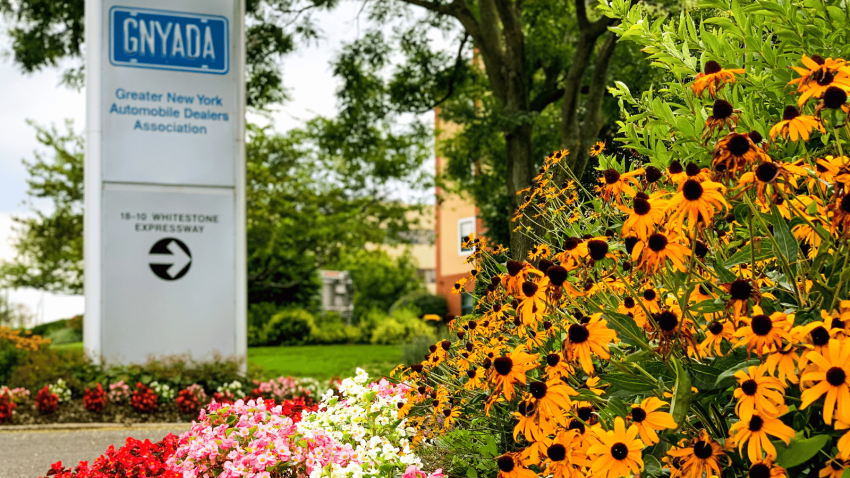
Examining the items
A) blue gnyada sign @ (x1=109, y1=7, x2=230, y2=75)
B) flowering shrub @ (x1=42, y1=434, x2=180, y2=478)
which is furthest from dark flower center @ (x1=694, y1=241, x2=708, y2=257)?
blue gnyada sign @ (x1=109, y1=7, x2=230, y2=75)

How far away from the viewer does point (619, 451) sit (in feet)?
5.27

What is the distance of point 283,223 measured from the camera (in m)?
17.5

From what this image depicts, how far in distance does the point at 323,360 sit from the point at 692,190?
13.6 m

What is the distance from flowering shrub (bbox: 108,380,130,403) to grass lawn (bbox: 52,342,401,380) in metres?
2.51

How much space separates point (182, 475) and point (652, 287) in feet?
6.66

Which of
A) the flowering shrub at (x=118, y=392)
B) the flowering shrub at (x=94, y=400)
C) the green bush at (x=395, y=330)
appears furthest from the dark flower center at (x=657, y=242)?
the green bush at (x=395, y=330)

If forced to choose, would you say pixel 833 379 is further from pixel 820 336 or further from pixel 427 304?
pixel 427 304

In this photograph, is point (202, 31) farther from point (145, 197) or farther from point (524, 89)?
point (524, 89)

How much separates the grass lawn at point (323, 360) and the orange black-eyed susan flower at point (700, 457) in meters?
8.63

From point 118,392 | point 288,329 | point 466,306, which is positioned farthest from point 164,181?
point 466,306

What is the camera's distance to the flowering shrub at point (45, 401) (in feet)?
22.5

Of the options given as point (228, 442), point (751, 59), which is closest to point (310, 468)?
point (228, 442)

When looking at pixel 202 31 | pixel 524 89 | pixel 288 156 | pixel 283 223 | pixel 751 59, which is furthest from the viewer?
pixel 288 156

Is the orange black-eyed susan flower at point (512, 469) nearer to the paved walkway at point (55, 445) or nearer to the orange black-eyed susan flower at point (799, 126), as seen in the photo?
the orange black-eyed susan flower at point (799, 126)
